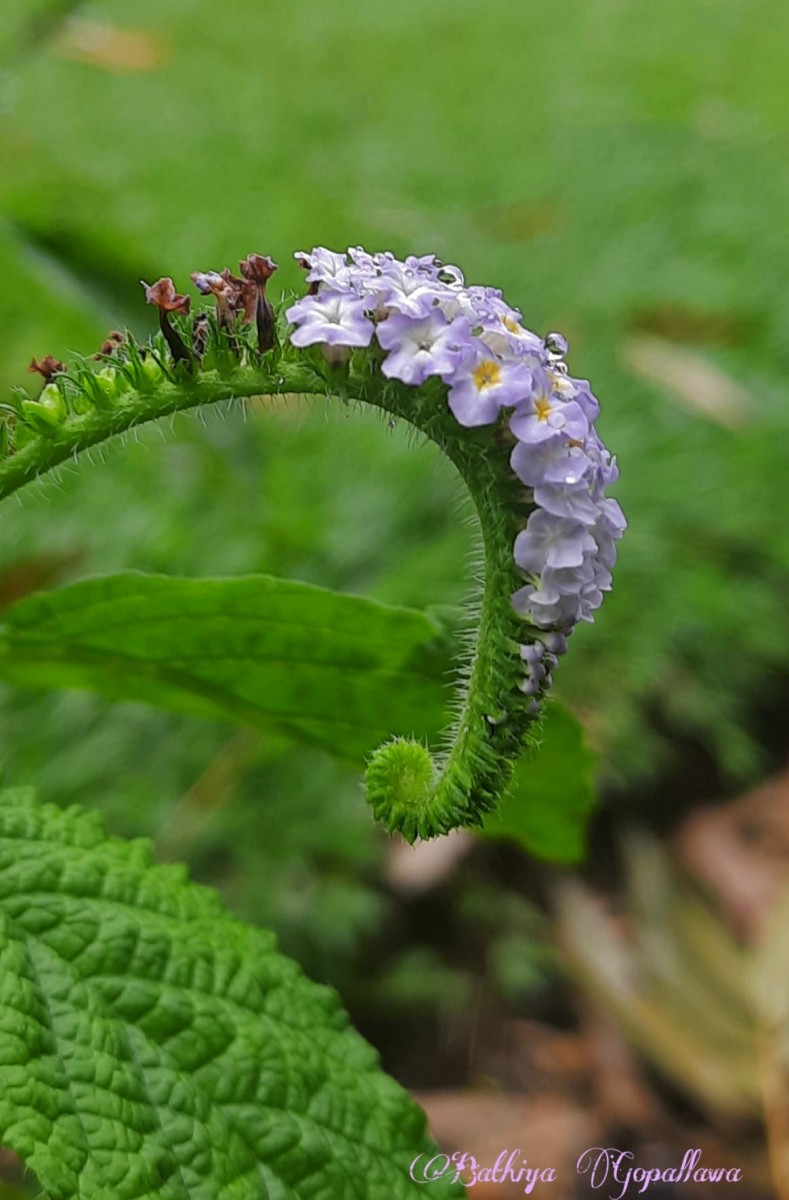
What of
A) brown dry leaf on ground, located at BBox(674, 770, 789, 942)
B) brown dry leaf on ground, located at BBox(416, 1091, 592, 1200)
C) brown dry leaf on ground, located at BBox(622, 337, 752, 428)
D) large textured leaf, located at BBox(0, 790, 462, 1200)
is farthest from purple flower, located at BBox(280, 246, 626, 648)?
brown dry leaf on ground, located at BBox(622, 337, 752, 428)

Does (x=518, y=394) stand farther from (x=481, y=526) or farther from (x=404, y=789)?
(x=404, y=789)

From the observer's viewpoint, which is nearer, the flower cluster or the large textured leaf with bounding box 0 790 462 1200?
the flower cluster

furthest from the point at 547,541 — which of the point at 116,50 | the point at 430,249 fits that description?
the point at 116,50

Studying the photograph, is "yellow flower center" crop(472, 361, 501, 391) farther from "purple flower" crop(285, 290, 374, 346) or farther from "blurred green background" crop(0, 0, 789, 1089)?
"blurred green background" crop(0, 0, 789, 1089)

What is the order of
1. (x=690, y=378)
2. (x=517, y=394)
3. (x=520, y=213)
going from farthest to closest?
(x=520, y=213), (x=690, y=378), (x=517, y=394)

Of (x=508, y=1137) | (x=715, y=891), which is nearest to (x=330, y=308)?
(x=508, y=1137)

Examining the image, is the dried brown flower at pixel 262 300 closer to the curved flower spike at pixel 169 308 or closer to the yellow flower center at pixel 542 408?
the curved flower spike at pixel 169 308

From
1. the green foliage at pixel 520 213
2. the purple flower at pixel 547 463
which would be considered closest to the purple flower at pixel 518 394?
the purple flower at pixel 547 463
